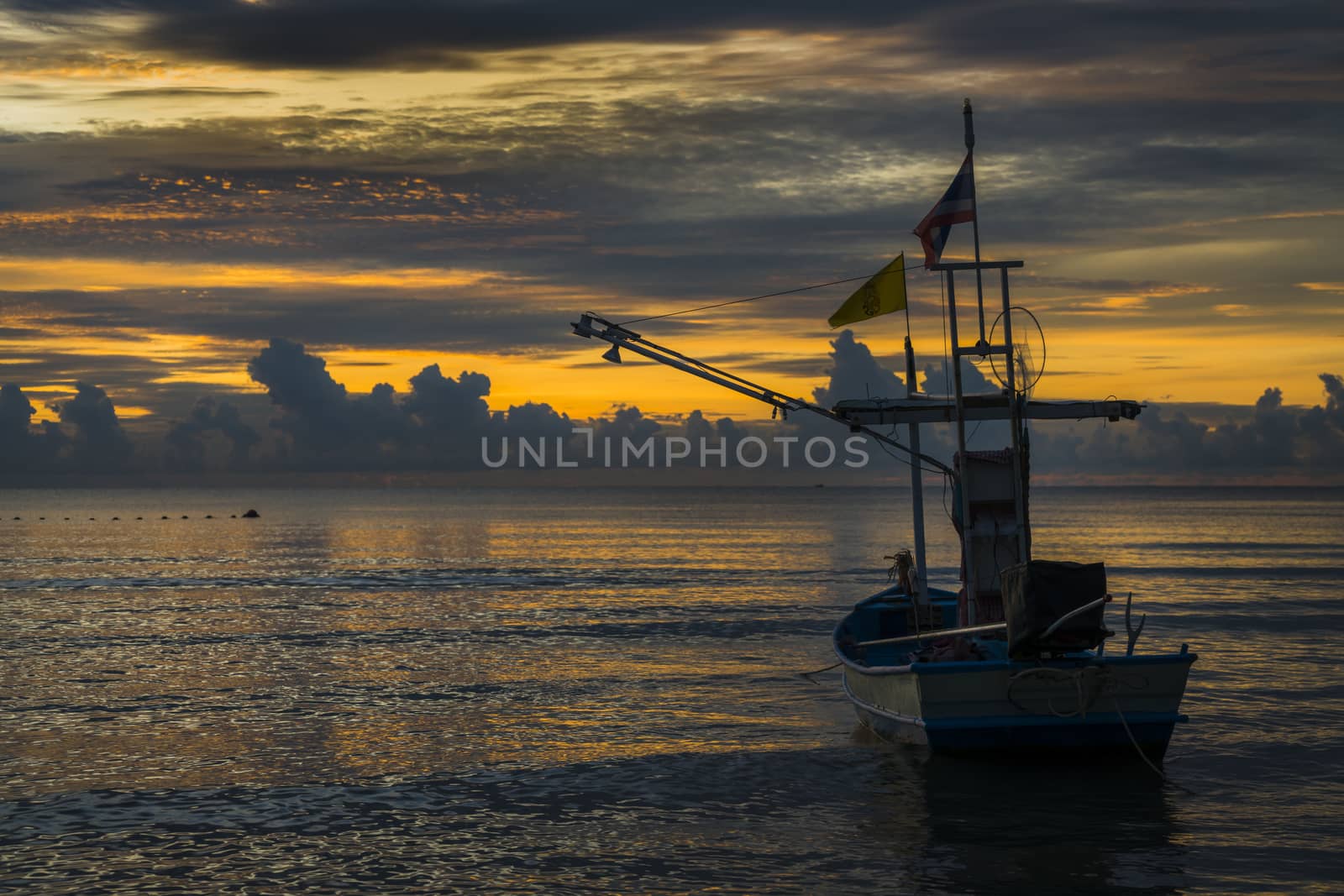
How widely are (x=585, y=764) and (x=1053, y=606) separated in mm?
8212

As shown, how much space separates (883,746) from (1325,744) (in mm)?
7884

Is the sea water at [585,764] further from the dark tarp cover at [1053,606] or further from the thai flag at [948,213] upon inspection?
the thai flag at [948,213]

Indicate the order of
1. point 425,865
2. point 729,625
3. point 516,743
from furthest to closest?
1. point 729,625
2. point 516,743
3. point 425,865

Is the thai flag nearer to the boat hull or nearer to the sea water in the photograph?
the boat hull

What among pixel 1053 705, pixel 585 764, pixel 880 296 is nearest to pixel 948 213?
pixel 880 296

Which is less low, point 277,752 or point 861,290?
point 861,290

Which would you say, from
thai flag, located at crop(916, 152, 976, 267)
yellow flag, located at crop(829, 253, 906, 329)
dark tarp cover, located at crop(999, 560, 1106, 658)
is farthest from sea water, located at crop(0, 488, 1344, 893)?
thai flag, located at crop(916, 152, 976, 267)

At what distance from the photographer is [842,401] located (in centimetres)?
2131

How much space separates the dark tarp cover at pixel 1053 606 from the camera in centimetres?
1789

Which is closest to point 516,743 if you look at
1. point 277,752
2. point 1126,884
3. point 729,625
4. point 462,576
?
point 277,752

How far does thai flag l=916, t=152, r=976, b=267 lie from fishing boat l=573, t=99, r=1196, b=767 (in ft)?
0.09

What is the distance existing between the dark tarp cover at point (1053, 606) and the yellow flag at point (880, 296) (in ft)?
16.3

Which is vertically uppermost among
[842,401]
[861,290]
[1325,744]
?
[861,290]

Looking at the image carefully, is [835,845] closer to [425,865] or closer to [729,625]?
[425,865]
